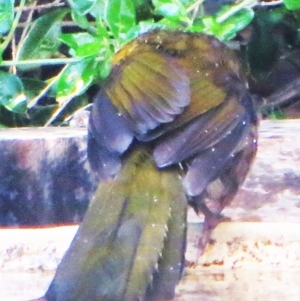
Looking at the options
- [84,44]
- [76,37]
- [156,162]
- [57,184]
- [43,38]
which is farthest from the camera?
[43,38]

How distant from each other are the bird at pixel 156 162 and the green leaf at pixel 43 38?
2.92ft

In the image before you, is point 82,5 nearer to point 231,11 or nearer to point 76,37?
point 76,37

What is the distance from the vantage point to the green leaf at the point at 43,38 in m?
3.58

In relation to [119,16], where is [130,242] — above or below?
above

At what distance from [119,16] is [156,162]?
1.15 m

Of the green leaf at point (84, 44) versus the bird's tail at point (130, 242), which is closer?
the bird's tail at point (130, 242)

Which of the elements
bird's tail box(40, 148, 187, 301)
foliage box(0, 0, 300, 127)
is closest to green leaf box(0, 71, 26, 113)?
foliage box(0, 0, 300, 127)

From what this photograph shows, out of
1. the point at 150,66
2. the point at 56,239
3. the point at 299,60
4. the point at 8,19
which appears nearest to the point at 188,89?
the point at 150,66

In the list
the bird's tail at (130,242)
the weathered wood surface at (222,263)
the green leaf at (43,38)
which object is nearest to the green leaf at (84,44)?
the green leaf at (43,38)

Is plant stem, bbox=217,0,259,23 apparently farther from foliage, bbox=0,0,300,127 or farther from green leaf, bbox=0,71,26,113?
green leaf, bbox=0,71,26,113

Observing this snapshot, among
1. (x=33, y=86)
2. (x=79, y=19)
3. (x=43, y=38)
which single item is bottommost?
(x=33, y=86)

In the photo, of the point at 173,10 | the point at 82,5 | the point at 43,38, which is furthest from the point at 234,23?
the point at 43,38

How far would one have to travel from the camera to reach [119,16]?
3.19 metres

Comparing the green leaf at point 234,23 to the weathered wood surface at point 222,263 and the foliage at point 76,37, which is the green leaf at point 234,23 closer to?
the foliage at point 76,37
